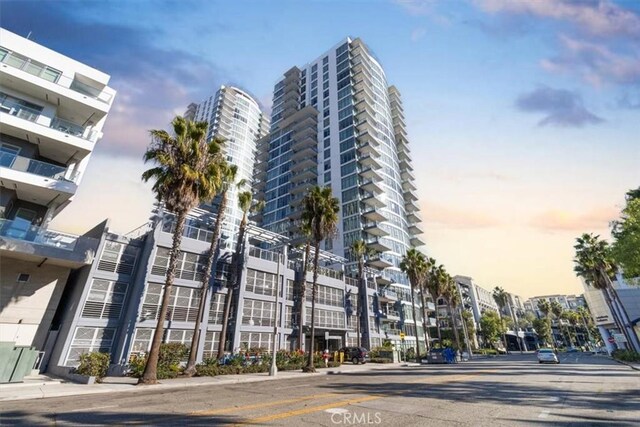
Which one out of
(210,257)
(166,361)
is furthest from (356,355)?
(210,257)

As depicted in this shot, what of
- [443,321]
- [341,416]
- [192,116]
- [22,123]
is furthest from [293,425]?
[192,116]

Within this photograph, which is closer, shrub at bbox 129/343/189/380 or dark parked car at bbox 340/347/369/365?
shrub at bbox 129/343/189/380

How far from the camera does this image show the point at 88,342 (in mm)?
21938

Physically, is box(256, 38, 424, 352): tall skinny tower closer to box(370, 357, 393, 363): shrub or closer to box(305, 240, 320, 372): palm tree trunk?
box(370, 357, 393, 363): shrub

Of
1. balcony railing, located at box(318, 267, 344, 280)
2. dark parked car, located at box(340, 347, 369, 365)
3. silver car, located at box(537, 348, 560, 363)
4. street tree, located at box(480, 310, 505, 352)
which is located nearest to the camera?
silver car, located at box(537, 348, 560, 363)

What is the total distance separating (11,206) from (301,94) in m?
80.9

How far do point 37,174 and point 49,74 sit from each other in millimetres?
9115

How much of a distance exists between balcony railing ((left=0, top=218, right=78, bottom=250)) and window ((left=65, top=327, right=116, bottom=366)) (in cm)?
626

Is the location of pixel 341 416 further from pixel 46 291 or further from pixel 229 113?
pixel 229 113

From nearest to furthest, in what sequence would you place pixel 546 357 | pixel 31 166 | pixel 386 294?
1. pixel 31 166
2. pixel 546 357
3. pixel 386 294

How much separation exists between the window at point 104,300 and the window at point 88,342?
3.30ft

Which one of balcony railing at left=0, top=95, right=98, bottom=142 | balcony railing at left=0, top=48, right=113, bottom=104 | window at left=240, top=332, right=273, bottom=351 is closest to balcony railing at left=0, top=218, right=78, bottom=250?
balcony railing at left=0, top=95, right=98, bottom=142

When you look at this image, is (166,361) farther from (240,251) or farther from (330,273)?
(330,273)

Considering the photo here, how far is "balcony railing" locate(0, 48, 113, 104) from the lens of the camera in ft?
72.6
